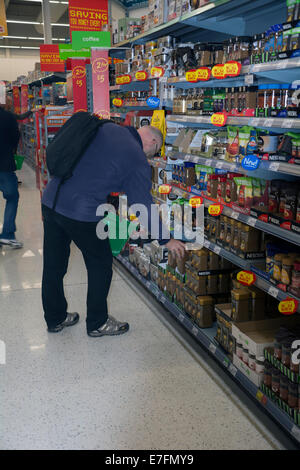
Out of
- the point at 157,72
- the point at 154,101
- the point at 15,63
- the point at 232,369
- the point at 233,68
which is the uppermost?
the point at 15,63

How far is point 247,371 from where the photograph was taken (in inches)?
99.9

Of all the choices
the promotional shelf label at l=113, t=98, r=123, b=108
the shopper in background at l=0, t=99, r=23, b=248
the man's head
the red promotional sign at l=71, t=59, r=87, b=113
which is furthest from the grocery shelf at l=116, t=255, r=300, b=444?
the red promotional sign at l=71, t=59, r=87, b=113

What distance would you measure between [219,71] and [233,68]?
0.16 meters

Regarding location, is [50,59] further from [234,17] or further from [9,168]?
[234,17]

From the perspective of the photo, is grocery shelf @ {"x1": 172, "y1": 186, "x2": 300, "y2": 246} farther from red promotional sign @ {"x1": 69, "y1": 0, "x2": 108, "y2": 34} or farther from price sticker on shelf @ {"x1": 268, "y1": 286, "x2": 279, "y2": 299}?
red promotional sign @ {"x1": 69, "y1": 0, "x2": 108, "y2": 34}

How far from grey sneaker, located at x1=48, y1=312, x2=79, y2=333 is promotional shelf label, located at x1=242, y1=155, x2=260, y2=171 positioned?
191 cm

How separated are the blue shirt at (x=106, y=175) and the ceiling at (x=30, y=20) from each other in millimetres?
16060

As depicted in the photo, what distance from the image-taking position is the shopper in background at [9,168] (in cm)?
538

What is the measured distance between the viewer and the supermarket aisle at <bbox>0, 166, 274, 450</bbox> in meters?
2.22

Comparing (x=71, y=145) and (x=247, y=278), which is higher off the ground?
(x=71, y=145)

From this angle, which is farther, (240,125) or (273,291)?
(240,125)

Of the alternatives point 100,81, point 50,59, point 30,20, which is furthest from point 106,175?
point 30,20

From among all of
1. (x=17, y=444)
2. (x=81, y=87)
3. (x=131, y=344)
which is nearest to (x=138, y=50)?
(x=81, y=87)
